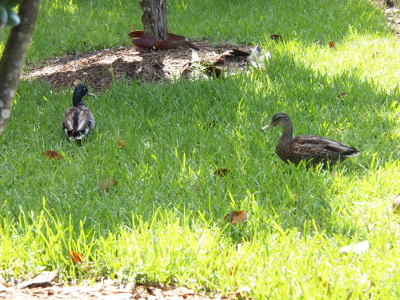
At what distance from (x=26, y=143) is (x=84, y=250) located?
212 centimetres

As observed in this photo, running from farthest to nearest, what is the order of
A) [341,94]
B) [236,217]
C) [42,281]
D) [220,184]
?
1. [341,94]
2. [220,184]
3. [236,217]
4. [42,281]

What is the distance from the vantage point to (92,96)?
19.1ft

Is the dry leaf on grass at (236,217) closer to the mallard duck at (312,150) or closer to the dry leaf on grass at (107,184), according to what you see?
the mallard duck at (312,150)

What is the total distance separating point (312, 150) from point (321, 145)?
0.27ft

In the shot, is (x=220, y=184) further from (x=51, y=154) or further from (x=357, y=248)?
(x=51, y=154)

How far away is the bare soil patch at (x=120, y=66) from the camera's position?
6.34 meters

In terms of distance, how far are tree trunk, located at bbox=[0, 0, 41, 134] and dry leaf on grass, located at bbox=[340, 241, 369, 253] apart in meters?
2.01

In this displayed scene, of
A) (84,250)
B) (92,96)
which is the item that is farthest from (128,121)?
(84,250)

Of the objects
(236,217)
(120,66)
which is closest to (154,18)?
(120,66)

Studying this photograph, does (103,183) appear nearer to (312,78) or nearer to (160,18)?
(312,78)

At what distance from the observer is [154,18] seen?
22.5 feet

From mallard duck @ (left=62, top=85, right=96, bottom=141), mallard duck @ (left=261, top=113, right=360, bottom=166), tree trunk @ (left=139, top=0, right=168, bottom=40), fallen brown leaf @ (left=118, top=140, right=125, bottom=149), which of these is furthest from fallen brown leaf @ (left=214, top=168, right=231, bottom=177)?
tree trunk @ (left=139, top=0, right=168, bottom=40)

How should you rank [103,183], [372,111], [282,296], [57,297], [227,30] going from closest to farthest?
[282,296] < [57,297] < [103,183] < [372,111] < [227,30]

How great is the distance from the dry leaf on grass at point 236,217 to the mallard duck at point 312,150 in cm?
90
